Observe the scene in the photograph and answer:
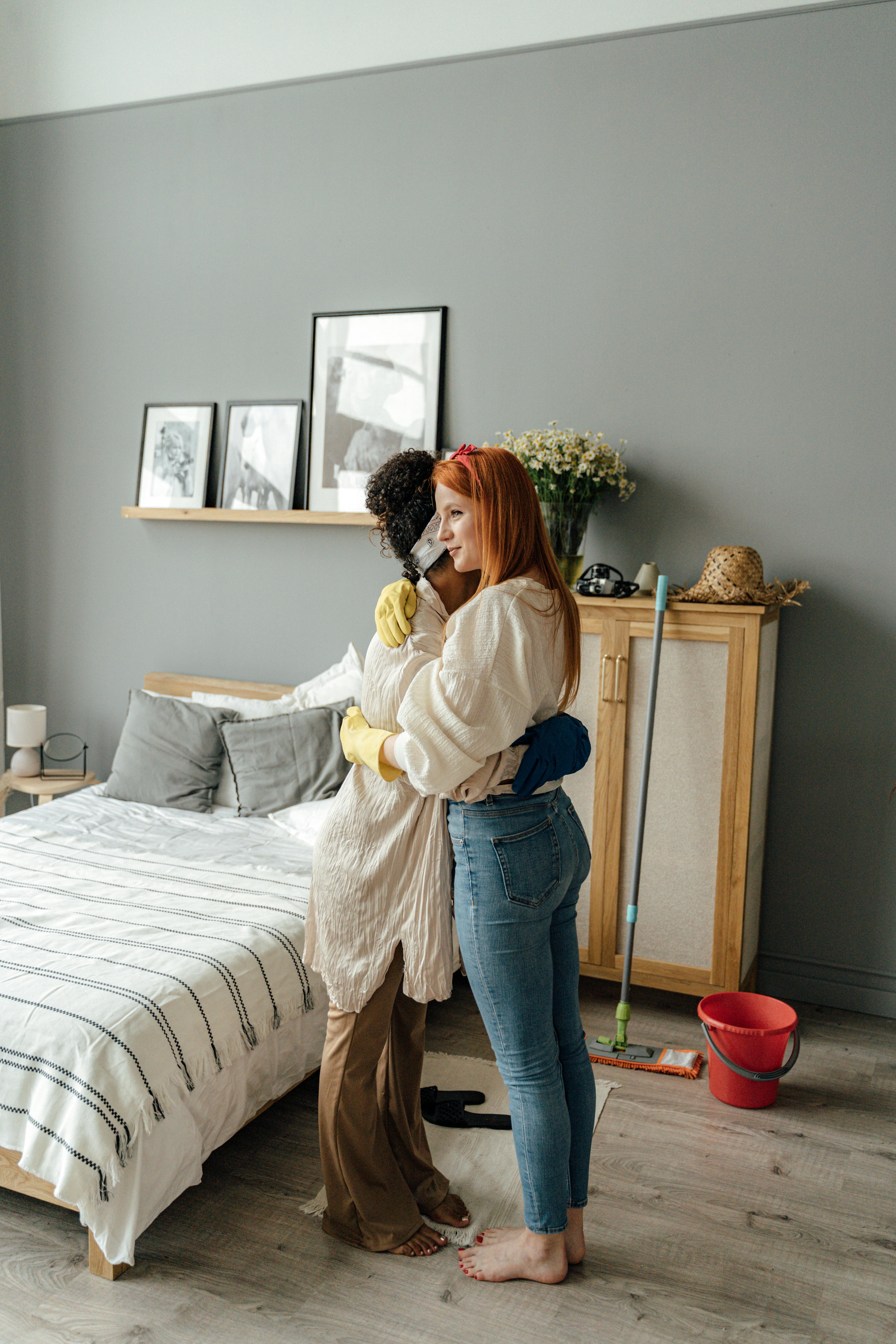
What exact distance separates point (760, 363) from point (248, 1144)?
2.62 metres

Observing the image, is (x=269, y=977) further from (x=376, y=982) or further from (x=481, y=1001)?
(x=481, y=1001)

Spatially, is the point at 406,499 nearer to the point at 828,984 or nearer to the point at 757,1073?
the point at 757,1073

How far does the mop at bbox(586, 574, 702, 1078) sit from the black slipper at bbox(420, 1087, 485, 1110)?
364 millimetres

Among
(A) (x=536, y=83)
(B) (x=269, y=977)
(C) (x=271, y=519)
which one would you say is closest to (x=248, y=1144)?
(B) (x=269, y=977)

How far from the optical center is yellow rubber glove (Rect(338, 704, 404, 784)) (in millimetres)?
1708

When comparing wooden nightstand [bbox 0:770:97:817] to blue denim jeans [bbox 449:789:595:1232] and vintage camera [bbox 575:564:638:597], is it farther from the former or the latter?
blue denim jeans [bbox 449:789:595:1232]

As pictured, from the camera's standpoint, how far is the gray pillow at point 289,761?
3.30 m

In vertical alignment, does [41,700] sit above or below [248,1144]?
above

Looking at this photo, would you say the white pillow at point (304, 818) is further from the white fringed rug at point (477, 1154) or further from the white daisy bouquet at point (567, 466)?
the white daisy bouquet at point (567, 466)

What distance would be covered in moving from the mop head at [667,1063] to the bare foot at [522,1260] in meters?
0.86

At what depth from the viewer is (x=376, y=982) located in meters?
Answer: 1.85

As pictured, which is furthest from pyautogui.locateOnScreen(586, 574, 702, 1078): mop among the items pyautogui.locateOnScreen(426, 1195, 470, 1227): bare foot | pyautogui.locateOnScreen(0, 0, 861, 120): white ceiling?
pyautogui.locateOnScreen(0, 0, 861, 120): white ceiling

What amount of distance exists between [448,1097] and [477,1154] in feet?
0.72

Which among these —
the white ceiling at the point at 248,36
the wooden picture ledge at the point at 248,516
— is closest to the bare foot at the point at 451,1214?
the wooden picture ledge at the point at 248,516
